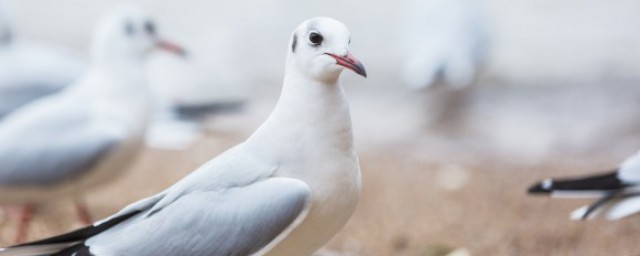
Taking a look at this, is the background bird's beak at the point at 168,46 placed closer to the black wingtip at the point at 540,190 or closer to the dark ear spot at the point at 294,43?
the black wingtip at the point at 540,190

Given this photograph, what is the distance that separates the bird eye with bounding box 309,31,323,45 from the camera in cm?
248

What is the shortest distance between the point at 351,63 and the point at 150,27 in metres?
2.12

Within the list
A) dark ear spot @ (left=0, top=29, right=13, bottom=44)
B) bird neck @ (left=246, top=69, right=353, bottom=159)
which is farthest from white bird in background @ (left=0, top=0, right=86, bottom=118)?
bird neck @ (left=246, top=69, right=353, bottom=159)

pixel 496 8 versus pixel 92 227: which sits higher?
pixel 496 8

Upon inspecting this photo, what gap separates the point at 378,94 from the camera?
28.4 ft

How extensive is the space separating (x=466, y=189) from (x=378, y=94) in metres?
3.46

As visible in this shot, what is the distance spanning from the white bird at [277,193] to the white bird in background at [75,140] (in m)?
1.48

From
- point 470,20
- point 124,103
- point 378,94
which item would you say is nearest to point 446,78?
point 470,20

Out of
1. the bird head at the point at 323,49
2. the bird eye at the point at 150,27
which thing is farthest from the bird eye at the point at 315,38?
the bird eye at the point at 150,27

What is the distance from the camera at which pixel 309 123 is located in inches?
99.3

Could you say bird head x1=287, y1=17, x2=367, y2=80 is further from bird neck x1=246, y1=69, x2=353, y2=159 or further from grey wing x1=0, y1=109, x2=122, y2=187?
grey wing x1=0, y1=109, x2=122, y2=187

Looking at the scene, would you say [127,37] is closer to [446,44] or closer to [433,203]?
[433,203]

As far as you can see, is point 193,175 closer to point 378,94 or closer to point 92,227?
point 92,227

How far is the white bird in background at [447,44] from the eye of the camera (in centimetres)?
649
